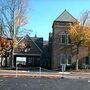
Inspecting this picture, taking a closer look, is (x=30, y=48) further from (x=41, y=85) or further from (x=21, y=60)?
(x=41, y=85)

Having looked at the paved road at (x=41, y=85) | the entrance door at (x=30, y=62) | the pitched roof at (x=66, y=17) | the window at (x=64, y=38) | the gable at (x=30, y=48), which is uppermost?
the pitched roof at (x=66, y=17)

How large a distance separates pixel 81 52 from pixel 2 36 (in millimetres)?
16049

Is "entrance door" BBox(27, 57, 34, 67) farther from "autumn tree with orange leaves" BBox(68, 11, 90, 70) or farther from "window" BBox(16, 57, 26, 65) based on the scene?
"autumn tree with orange leaves" BBox(68, 11, 90, 70)

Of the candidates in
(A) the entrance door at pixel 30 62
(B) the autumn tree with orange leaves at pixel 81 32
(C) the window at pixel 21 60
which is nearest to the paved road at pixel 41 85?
(B) the autumn tree with orange leaves at pixel 81 32

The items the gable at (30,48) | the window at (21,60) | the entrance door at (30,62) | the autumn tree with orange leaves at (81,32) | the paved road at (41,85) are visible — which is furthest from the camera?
the window at (21,60)

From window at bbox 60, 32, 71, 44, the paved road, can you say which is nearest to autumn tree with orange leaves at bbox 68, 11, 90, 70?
window at bbox 60, 32, 71, 44

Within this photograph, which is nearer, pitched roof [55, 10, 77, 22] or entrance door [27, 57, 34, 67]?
pitched roof [55, 10, 77, 22]

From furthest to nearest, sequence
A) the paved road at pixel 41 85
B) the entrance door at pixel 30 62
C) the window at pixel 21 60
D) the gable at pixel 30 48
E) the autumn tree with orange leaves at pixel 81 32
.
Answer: the window at pixel 21 60
the entrance door at pixel 30 62
the gable at pixel 30 48
the autumn tree with orange leaves at pixel 81 32
the paved road at pixel 41 85

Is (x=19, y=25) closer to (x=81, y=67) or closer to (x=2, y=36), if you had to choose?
(x=2, y=36)

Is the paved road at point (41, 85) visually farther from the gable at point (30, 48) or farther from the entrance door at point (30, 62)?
the entrance door at point (30, 62)

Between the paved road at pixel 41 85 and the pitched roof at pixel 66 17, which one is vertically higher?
the pitched roof at pixel 66 17

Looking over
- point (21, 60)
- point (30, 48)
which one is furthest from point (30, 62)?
point (30, 48)

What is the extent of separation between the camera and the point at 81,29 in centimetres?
6138

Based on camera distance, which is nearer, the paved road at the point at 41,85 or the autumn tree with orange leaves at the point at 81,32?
the paved road at the point at 41,85
